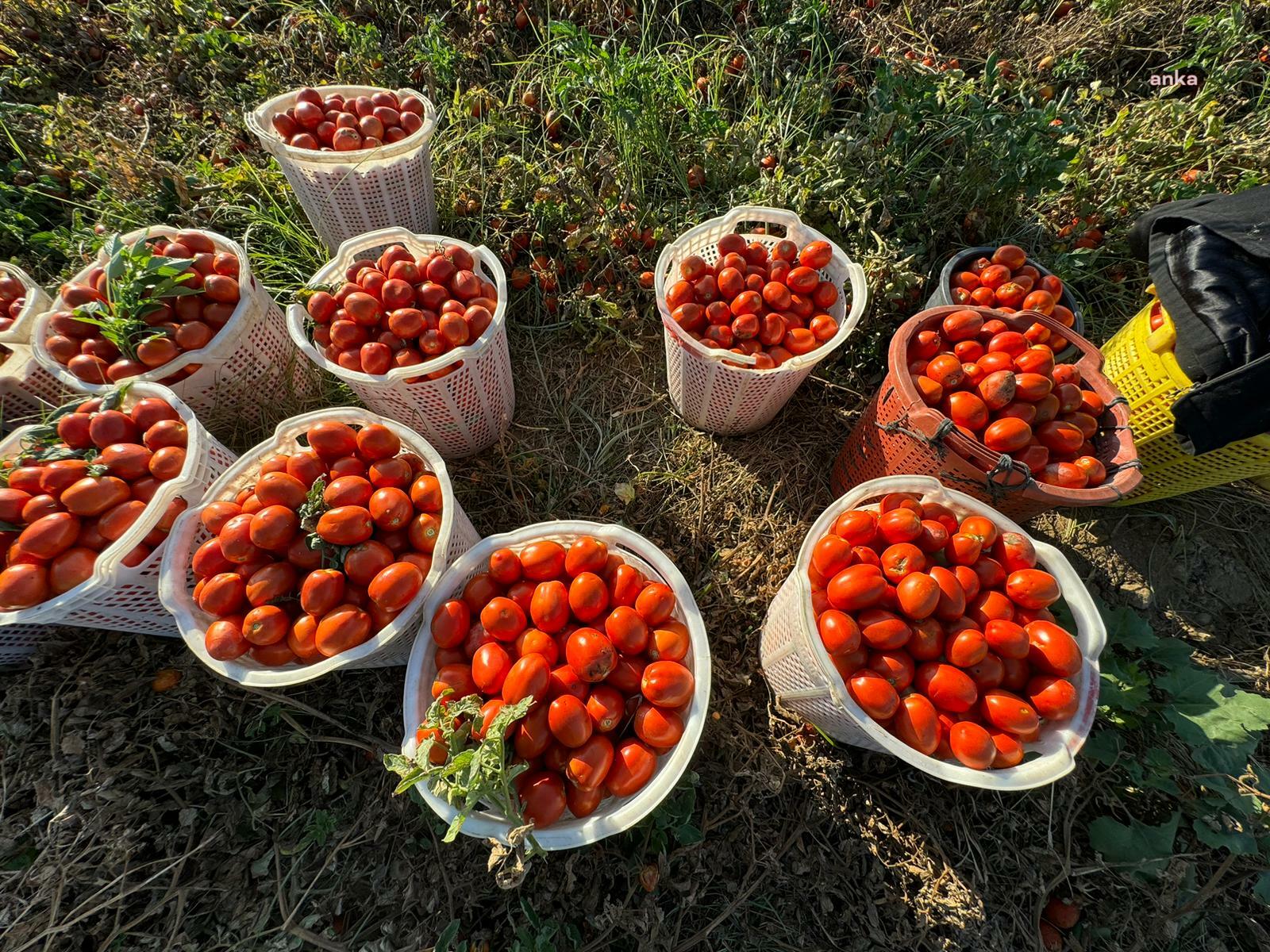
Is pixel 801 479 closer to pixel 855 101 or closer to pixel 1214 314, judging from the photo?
pixel 1214 314

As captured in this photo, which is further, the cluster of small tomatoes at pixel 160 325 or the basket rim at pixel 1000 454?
the cluster of small tomatoes at pixel 160 325

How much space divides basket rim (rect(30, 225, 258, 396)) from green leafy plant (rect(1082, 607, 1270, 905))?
3.92 m

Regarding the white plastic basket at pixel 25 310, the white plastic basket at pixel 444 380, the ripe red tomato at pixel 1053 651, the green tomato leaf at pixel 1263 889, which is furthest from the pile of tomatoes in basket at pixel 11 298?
the green tomato leaf at pixel 1263 889

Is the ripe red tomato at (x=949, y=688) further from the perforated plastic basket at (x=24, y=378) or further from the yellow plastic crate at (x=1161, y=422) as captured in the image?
the perforated plastic basket at (x=24, y=378)

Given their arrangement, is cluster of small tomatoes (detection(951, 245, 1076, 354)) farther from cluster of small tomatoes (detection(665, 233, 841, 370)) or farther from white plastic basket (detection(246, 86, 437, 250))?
white plastic basket (detection(246, 86, 437, 250))

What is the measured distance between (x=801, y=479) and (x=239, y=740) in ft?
9.15

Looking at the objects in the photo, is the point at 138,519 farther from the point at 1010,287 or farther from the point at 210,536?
the point at 1010,287

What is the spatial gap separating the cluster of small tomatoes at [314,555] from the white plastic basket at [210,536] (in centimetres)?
3

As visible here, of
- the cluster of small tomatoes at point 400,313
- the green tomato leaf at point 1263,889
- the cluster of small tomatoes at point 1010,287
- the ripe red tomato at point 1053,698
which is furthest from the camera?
the cluster of small tomatoes at point 1010,287

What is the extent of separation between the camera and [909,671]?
1745 mm

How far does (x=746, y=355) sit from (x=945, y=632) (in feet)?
4.48

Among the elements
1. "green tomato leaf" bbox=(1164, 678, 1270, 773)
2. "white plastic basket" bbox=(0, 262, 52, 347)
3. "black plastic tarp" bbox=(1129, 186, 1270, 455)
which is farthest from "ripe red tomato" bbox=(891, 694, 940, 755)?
"white plastic basket" bbox=(0, 262, 52, 347)

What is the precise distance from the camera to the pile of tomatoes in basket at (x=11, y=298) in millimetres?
2541

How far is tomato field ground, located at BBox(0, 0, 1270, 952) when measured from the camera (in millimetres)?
2033
